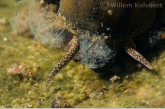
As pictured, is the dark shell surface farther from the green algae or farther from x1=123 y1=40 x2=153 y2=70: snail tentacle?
the green algae

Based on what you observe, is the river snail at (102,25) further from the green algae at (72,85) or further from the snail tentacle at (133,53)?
the green algae at (72,85)

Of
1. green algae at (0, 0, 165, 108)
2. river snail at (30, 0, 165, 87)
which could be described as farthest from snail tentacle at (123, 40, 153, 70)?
green algae at (0, 0, 165, 108)

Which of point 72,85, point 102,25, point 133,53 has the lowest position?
point 72,85

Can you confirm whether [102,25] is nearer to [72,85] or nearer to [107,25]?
[107,25]

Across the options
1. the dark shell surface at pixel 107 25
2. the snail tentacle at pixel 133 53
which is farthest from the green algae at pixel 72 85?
the dark shell surface at pixel 107 25

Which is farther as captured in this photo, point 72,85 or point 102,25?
point 72,85

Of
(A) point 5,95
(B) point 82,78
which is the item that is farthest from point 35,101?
(B) point 82,78

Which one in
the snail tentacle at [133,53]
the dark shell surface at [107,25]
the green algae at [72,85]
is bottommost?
the green algae at [72,85]

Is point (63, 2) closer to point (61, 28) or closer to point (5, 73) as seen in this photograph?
point (61, 28)

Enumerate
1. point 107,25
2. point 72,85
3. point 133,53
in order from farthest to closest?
1. point 72,85
2. point 133,53
3. point 107,25

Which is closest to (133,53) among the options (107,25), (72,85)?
(107,25)
